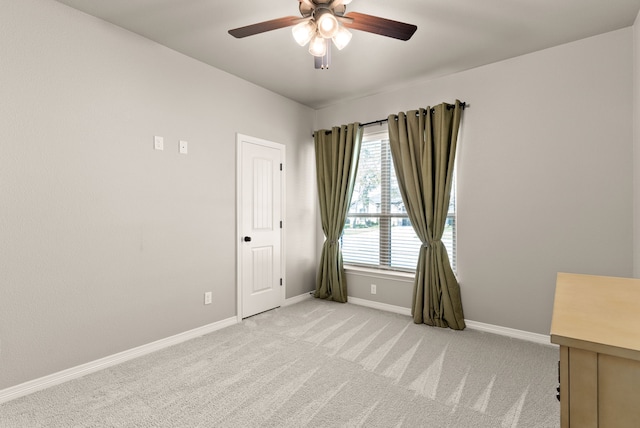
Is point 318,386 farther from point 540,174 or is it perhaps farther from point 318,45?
point 540,174

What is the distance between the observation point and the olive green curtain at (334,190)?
4109mm

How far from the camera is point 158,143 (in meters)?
2.86

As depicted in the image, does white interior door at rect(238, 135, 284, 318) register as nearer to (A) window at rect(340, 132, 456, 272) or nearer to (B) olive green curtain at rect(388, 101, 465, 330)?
(A) window at rect(340, 132, 456, 272)

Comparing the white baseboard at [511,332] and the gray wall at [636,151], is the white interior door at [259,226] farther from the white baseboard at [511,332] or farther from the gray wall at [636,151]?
the gray wall at [636,151]

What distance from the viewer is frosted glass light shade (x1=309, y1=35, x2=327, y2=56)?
1.93m

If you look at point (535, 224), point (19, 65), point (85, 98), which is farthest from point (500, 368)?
point (19, 65)

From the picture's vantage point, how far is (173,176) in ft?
9.73

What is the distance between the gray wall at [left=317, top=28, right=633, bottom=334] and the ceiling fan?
1.85 m

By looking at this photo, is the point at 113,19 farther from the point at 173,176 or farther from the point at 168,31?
the point at 173,176

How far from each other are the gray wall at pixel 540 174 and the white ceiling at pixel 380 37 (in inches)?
8.9

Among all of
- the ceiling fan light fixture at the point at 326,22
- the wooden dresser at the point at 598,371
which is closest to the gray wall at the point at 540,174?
the ceiling fan light fixture at the point at 326,22

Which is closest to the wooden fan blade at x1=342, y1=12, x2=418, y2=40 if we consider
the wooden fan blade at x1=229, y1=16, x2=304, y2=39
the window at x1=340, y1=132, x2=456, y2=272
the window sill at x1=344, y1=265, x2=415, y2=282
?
the wooden fan blade at x1=229, y1=16, x2=304, y2=39

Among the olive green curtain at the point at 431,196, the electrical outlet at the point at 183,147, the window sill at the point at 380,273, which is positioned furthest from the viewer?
the window sill at the point at 380,273

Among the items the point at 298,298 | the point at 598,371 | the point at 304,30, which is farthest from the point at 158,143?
the point at 598,371
